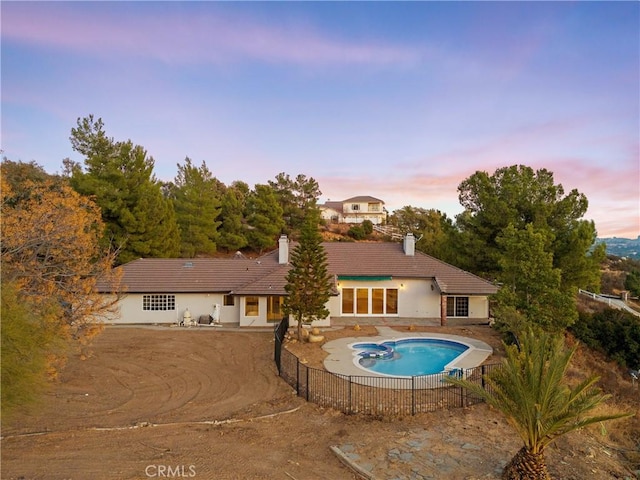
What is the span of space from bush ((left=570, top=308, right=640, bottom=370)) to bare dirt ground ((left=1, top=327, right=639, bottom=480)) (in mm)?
12159

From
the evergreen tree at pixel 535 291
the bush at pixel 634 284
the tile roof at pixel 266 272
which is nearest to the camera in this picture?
the evergreen tree at pixel 535 291

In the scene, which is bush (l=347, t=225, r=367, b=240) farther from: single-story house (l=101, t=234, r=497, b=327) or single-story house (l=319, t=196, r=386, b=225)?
single-story house (l=101, t=234, r=497, b=327)

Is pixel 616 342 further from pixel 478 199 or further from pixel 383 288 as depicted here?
pixel 383 288

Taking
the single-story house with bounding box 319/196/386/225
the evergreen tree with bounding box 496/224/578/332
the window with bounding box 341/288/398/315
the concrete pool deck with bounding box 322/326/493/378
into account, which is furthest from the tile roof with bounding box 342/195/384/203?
the evergreen tree with bounding box 496/224/578/332

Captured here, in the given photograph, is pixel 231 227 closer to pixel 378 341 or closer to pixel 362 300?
pixel 362 300

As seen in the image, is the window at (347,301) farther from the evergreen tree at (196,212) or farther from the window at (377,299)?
the evergreen tree at (196,212)

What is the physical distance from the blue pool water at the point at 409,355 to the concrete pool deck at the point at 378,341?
422 millimetres

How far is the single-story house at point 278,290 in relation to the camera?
2400cm

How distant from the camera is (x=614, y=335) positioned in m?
23.5

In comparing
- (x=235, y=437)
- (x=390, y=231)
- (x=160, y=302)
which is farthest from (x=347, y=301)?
(x=390, y=231)

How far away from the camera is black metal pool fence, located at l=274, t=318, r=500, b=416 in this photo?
464 inches

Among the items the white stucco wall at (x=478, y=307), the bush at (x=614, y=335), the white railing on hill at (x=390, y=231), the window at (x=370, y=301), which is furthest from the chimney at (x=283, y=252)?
the white railing on hill at (x=390, y=231)

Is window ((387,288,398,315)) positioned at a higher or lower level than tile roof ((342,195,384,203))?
lower

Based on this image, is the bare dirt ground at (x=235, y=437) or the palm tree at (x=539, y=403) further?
the bare dirt ground at (x=235, y=437)
